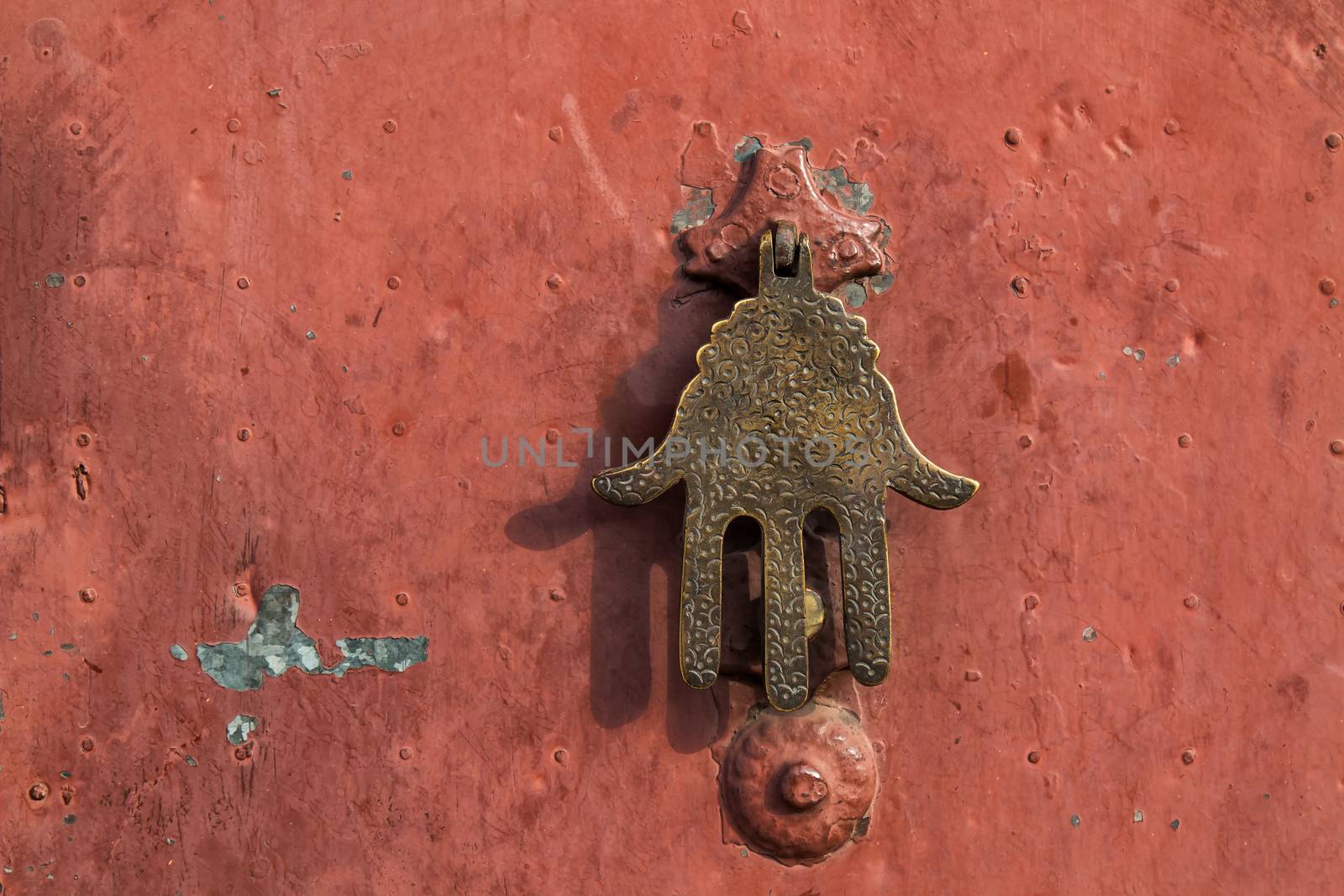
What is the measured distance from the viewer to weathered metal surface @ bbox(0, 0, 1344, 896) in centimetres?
125

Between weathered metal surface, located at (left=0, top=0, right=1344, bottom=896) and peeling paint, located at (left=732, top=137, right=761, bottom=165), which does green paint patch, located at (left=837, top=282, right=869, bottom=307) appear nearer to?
weathered metal surface, located at (left=0, top=0, right=1344, bottom=896)

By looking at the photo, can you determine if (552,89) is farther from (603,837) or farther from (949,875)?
(949,875)

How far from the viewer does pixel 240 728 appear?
1255 mm

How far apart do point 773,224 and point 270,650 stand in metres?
0.71

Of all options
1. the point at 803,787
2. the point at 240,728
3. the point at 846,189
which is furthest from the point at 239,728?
the point at 846,189

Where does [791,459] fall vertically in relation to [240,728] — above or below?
above

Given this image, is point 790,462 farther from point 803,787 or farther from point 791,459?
point 803,787

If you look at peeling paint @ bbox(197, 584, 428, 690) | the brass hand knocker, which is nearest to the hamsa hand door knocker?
the brass hand knocker

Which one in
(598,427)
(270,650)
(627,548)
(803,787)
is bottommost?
(803,787)

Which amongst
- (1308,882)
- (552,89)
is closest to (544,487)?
(552,89)

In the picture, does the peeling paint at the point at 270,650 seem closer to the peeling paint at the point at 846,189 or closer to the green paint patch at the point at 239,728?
the green paint patch at the point at 239,728

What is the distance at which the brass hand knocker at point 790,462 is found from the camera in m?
1.18

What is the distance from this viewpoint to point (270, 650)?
1257 millimetres

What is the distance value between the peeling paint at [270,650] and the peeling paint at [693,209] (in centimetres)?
56
